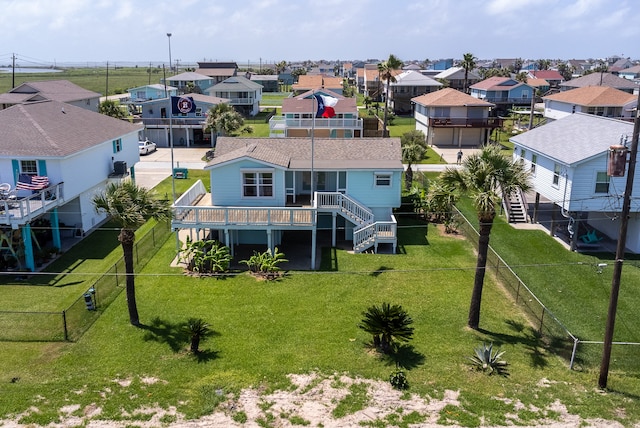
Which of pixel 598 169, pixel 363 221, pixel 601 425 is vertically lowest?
pixel 601 425

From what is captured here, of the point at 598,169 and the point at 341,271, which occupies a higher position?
the point at 598,169

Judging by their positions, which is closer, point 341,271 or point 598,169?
point 341,271

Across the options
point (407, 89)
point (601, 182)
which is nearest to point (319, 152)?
point (601, 182)

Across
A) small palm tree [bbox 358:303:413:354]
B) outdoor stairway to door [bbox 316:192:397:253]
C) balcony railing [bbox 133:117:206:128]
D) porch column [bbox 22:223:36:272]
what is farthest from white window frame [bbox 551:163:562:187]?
balcony railing [bbox 133:117:206:128]

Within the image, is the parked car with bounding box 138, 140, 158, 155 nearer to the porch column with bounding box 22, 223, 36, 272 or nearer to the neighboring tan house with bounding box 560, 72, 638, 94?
the porch column with bounding box 22, 223, 36, 272

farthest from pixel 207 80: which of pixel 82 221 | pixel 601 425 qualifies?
pixel 601 425

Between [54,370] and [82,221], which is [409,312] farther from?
[82,221]

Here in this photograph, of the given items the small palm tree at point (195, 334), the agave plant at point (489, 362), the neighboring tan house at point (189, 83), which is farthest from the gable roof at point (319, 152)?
the neighboring tan house at point (189, 83)
